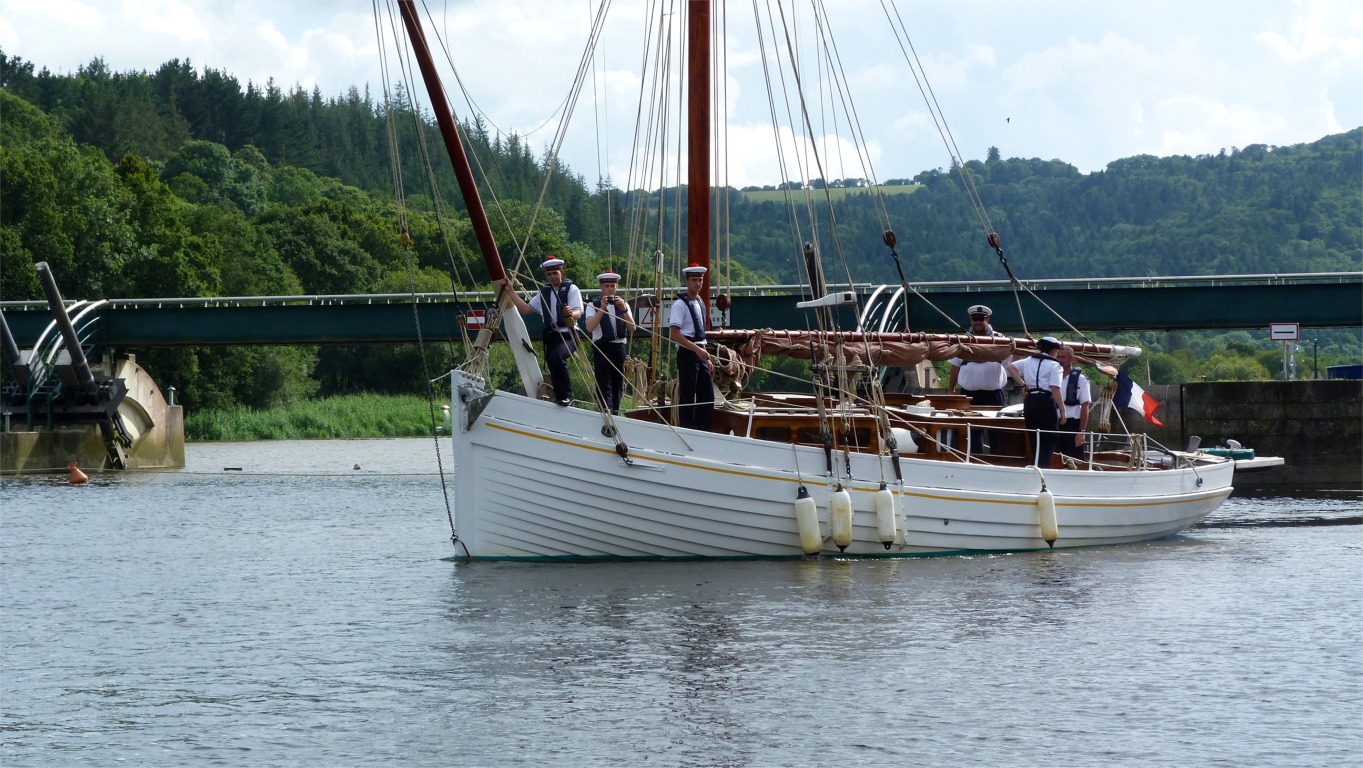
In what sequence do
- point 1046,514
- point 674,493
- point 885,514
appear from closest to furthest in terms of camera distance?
1. point 674,493
2. point 885,514
3. point 1046,514

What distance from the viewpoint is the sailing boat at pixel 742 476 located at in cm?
1906

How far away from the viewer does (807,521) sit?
19531 millimetres

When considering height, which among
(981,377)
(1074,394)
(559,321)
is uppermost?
(559,321)

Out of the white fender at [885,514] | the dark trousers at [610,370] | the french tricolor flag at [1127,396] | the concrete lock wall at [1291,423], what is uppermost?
the dark trousers at [610,370]

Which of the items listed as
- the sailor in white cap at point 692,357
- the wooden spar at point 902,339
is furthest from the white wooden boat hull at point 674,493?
the wooden spar at point 902,339

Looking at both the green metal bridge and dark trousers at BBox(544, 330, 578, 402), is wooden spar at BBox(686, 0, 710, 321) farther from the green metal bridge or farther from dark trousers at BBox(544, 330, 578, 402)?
the green metal bridge

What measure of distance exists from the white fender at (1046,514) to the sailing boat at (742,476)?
28 mm

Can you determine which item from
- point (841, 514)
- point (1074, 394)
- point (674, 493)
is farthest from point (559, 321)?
point (1074, 394)

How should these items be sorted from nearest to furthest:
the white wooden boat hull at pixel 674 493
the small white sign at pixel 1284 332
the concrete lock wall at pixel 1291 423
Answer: the white wooden boat hull at pixel 674 493, the concrete lock wall at pixel 1291 423, the small white sign at pixel 1284 332

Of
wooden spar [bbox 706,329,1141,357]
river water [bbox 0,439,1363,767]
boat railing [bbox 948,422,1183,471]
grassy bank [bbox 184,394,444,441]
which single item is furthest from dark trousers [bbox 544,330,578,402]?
grassy bank [bbox 184,394,444,441]

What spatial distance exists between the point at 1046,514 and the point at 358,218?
98332 mm

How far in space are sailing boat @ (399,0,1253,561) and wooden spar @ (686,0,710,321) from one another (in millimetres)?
403

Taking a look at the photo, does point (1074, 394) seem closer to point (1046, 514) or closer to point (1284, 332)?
→ point (1046, 514)

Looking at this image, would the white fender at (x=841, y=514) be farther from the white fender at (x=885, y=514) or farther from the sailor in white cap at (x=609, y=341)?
the sailor in white cap at (x=609, y=341)
